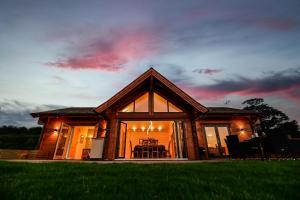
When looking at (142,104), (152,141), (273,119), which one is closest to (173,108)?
(142,104)

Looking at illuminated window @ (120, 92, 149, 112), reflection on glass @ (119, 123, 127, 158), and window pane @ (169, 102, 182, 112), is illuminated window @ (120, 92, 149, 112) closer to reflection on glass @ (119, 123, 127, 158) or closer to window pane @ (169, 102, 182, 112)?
reflection on glass @ (119, 123, 127, 158)

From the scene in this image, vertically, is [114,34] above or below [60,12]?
below

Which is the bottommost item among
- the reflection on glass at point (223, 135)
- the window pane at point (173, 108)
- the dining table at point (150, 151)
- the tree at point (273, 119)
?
the dining table at point (150, 151)

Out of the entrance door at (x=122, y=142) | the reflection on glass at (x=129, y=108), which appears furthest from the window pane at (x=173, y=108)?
the entrance door at (x=122, y=142)

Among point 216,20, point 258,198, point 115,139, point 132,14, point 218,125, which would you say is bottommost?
point 258,198

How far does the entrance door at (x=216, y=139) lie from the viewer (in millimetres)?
12063

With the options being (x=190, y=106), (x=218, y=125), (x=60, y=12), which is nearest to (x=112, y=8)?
(x=60, y=12)

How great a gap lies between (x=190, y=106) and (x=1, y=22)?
1582cm

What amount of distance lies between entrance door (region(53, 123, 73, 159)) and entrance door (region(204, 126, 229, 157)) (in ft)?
36.1

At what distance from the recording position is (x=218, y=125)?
12383 millimetres

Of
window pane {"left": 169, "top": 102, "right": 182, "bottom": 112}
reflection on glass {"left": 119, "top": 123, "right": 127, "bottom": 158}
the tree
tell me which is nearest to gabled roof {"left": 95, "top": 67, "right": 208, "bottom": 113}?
window pane {"left": 169, "top": 102, "right": 182, "bottom": 112}

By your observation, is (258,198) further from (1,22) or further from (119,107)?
(1,22)

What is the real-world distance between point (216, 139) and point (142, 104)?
6.70 meters

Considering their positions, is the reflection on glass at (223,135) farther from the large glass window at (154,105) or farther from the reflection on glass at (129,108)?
the reflection on glass at (129,108)
